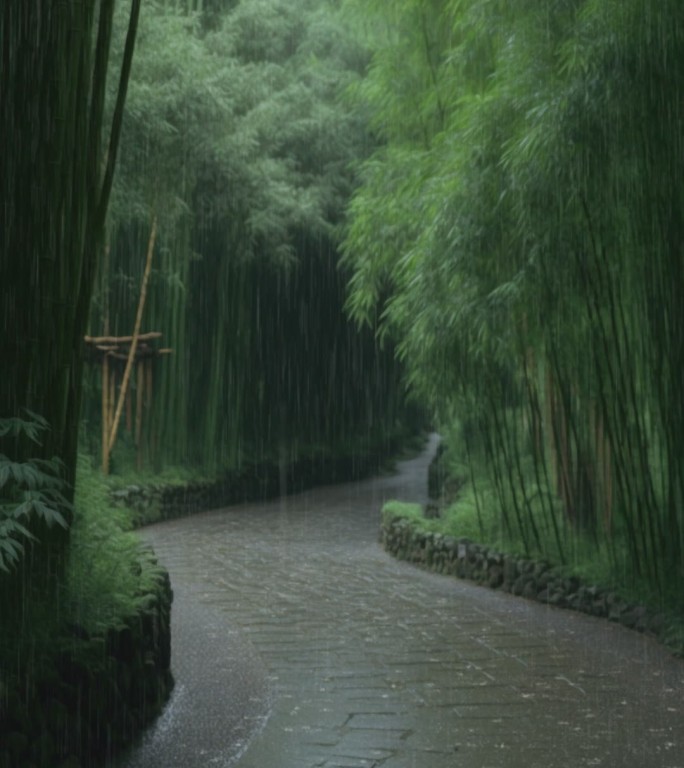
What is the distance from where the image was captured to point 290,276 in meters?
16.8

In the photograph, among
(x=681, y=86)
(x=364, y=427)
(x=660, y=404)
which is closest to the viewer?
(x=681, y=86)

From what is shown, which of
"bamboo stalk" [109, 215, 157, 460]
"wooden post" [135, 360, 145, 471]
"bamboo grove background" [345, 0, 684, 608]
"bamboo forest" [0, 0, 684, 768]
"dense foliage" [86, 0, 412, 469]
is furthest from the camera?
"wooden post" [135, 360, 145, 471]

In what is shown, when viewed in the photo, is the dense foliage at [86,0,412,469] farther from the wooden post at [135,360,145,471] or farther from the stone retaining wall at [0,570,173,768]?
the stone retaining wall at [0,570,173,768]

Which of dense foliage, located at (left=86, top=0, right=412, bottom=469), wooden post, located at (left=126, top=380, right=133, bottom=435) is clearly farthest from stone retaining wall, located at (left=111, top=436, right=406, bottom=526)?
wooden post, located at (left=126, top=380, right=133, bottom=435)

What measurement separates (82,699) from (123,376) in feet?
31.8

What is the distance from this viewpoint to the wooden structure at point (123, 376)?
40.6ft

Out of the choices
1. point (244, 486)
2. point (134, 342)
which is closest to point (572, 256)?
point (134, 342)

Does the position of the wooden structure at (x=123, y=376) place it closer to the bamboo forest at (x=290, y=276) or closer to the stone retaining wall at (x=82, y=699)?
the bamboo forest at (x=290, y=276)

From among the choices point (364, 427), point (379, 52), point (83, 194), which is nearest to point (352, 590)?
point (83, 194)

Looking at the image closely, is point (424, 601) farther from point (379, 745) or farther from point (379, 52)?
point (379, 52)

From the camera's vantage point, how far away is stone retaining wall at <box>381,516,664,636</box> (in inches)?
261

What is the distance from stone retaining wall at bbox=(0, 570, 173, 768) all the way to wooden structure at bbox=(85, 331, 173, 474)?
7.84m

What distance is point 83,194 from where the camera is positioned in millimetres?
4316

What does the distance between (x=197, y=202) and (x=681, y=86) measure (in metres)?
8.45
